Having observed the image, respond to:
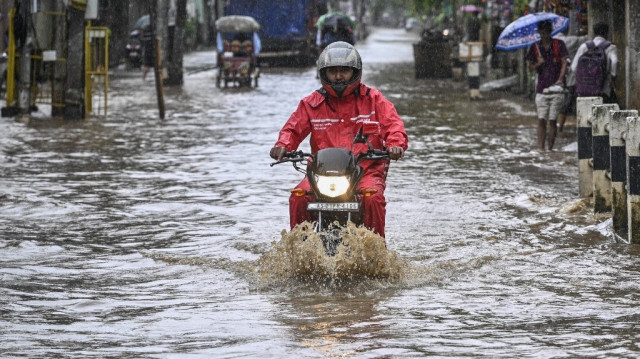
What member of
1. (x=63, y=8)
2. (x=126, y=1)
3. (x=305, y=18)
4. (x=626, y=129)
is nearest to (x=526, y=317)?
(x=626, y=129)

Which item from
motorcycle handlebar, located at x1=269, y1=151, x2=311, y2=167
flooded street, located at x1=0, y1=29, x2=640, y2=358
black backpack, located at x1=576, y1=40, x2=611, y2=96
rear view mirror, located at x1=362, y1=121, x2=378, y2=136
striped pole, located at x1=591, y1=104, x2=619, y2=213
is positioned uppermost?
black backpack, located at x1=576, y1=40, x2=611, y2=96

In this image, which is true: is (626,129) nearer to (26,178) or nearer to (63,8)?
(26,178)

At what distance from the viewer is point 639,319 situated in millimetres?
7191

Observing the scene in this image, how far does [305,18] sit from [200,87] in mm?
11884

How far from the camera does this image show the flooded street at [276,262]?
6.85m

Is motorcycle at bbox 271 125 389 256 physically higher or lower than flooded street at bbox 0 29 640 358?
higher

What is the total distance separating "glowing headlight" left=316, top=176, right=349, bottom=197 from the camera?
26.1ft

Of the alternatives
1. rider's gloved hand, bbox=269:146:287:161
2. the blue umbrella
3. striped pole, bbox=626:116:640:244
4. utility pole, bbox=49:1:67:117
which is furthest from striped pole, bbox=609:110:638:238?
utility pole, bbox=49:1:67:117

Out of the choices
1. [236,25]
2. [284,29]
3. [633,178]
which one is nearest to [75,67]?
[236,25]

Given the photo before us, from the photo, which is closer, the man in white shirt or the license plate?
the license plate

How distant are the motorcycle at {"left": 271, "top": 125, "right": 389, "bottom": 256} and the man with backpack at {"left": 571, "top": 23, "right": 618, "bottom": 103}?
909 centimetres

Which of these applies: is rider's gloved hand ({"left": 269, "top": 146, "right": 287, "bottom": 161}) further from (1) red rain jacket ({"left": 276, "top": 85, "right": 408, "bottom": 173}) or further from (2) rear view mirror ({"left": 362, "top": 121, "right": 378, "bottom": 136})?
(2) rear view mirror ({"left": 362, "top": 121, "right": 378, "bottom": 136})

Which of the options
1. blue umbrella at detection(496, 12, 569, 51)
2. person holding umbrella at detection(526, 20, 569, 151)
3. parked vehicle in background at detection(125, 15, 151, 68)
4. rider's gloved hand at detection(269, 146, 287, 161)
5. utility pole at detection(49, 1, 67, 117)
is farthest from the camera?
parked vehicle in background at detection(125, 15, 151, 68)

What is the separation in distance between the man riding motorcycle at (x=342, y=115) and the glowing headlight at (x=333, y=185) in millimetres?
473
